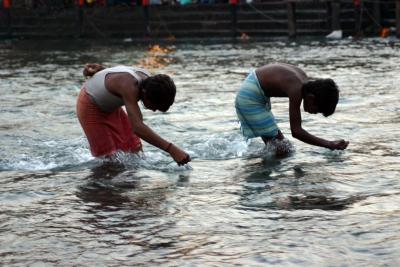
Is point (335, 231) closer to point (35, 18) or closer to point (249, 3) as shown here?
point (249, 3)

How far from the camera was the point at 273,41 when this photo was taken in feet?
78.2

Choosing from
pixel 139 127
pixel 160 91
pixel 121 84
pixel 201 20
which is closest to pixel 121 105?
pixel 121 84

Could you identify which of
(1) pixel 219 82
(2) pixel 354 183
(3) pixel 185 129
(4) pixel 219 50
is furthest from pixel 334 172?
(4) pixel 219 50

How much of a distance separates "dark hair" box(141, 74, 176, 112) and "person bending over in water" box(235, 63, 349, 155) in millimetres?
1215

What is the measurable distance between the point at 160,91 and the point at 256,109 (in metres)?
1.47

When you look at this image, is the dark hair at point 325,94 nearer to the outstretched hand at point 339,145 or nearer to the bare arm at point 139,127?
the outstretched hand at point 339,145

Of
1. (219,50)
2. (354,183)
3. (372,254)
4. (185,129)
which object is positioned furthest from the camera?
(219,50)

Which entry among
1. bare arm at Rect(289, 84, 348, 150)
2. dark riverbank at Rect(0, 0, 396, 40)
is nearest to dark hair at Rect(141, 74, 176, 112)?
bare arm at Rect(289, 84, 348, 150)

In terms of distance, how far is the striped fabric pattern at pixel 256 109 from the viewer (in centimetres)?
758

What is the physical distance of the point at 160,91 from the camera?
6.38 m

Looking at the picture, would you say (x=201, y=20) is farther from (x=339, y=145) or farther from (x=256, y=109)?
(x=339, y=145)

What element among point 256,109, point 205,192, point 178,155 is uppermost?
point 256,109

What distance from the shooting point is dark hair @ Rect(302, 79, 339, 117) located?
674 cm

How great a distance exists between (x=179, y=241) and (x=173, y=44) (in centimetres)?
2028
